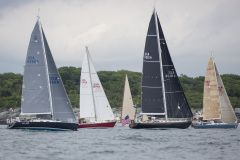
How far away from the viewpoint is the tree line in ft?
351

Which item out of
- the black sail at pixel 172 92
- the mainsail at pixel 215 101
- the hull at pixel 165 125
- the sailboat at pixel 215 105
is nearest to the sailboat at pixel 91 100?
the hull at pixel 165 125

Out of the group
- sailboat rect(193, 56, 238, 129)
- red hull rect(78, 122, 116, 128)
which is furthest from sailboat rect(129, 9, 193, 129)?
red hull rect(78, 122, 116, 128)

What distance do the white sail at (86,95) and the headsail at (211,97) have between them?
15.0 meters

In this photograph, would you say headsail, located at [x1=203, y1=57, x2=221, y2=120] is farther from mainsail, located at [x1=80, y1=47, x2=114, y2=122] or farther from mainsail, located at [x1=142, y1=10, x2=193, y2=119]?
mainsail, located at [x1=80, y1=47, x2=114, y2=122]

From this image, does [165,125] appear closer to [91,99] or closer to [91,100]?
[91,100]

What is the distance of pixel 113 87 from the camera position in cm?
12431

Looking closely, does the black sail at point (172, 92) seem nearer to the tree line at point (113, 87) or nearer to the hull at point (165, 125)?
the hull at point (165, 125)

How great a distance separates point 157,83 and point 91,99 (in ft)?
34.8

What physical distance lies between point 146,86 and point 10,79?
74680 millimetres

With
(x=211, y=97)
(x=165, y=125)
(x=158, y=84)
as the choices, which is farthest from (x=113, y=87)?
(x=165, y=125)

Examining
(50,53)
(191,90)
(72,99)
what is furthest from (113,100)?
(50,53)

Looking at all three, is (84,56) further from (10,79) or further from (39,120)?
(10,79)

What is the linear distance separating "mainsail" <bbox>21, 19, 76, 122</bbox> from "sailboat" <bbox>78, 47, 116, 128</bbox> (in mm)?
10421

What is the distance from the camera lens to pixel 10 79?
128m
